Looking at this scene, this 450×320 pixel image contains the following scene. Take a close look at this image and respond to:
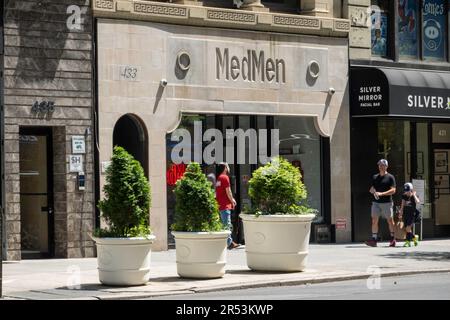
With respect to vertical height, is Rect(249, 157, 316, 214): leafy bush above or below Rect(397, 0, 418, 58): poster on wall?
below

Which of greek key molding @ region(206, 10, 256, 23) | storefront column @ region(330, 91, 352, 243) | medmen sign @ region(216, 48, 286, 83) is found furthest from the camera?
storefront column @ region(330, 91, 352, 243)

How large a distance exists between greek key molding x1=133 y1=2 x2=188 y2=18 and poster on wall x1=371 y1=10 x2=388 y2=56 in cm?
569

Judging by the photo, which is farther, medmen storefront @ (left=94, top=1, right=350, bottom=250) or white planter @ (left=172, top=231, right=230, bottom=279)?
medmen storefront @ (left=94, top=1, right=350, bottom=250)

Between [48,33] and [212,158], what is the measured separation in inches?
A: 191

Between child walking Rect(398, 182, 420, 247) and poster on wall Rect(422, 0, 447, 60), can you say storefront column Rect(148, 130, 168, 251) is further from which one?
poster on wall Rect(422, 0, 447, 60)

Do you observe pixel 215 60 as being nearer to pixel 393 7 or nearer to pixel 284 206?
pixel 393 7

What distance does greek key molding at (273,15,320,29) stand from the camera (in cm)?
2617

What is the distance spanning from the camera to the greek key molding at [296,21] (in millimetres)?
26172

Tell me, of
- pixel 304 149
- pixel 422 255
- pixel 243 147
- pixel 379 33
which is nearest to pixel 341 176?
pixel 304 149

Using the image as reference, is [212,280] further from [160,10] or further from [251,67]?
[251,67]

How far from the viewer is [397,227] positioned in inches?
1095

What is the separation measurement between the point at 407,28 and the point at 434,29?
1.01 m

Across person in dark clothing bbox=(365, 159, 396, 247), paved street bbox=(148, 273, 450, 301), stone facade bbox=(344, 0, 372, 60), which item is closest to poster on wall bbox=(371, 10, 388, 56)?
stone facade bbox=(344, 0, 372, 60)

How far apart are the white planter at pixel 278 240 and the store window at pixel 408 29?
452 inches
